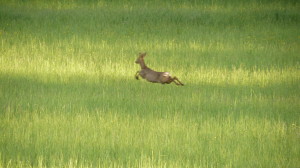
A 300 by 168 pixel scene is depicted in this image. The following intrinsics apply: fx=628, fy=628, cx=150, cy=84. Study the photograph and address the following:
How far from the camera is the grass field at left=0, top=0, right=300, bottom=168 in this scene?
7531mm

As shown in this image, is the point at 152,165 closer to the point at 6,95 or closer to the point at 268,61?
the point at 6,95

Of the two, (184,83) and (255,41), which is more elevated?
(255,41)

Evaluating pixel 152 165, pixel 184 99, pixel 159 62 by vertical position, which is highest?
pixel 159 62

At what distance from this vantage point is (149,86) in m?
12.3

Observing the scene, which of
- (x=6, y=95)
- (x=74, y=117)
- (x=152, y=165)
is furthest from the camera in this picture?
(x=6, y=95)

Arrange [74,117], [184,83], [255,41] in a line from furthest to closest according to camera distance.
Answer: [255,41], [184,83], [74,117]

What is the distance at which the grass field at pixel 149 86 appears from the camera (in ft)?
24.7

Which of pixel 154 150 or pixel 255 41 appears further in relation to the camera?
pixel 255 41

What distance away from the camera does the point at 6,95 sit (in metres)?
11.0

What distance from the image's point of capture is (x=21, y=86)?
12.1 meters

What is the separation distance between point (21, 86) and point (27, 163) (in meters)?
5.50

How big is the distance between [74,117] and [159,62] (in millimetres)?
7216

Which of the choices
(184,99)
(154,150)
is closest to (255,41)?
(184,99)

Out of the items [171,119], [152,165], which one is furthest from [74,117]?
[152,165]
